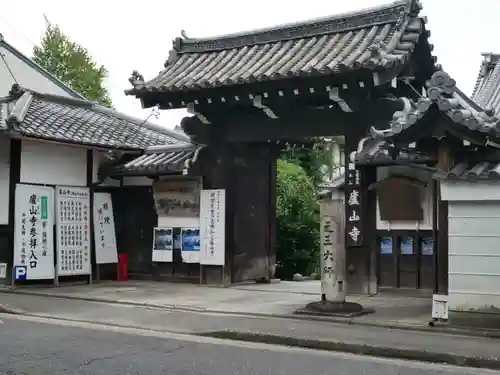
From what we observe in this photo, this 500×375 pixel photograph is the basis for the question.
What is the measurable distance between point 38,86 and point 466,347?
18003 mm

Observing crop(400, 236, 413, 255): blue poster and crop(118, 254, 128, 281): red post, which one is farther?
crop(118, 254, 128, 281): red post

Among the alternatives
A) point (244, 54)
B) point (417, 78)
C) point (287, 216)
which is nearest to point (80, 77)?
point (287, 216)

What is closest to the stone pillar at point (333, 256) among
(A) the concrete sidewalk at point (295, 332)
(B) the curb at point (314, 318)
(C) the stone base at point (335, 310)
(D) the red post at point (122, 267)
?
(C) the stone base at point (335, 310)

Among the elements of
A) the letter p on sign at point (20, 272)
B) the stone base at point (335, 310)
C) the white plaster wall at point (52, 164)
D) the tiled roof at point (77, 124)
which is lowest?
the stone base at point (335, 310)

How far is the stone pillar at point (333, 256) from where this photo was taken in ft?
40.5

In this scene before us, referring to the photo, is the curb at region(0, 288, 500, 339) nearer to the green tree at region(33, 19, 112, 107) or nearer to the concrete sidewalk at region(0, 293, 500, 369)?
the concrete sidewalk at region(0, 293, 500, 369)

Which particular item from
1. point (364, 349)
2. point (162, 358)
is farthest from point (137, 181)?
point (364, 349)

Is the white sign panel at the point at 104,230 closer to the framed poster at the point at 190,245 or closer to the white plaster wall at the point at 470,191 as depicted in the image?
the framed poster at the point at 190,245

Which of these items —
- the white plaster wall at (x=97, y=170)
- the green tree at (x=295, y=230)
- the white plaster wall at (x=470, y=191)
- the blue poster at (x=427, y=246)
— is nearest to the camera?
the white plaster wall at (x=470, y=191)

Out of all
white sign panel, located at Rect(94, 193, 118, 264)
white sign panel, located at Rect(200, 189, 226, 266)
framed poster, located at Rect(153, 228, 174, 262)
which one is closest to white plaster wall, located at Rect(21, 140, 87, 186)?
white sign panel, located at Rect(94, 193, 118, 264)

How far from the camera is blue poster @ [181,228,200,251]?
707 inches

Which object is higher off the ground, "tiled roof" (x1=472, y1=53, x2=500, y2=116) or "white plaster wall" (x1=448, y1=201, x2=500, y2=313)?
"tiled roof" (x1=472, y1=53, x2=500, y2=116)

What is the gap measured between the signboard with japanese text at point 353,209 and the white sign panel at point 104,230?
7.09 meters

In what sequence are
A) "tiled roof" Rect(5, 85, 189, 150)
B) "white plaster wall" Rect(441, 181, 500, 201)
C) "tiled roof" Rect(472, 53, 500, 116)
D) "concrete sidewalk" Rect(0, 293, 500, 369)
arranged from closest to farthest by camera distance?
1. "concrete sidewalk" Rect(0, 293, 500, 369)
2. "white plaster wall" Rect(441, 181, 500, 201)
3. "tiled roof" Rect(472, 53, 500, 116)
4. "tiled roof" Rect(5, 85, 189, 150)
